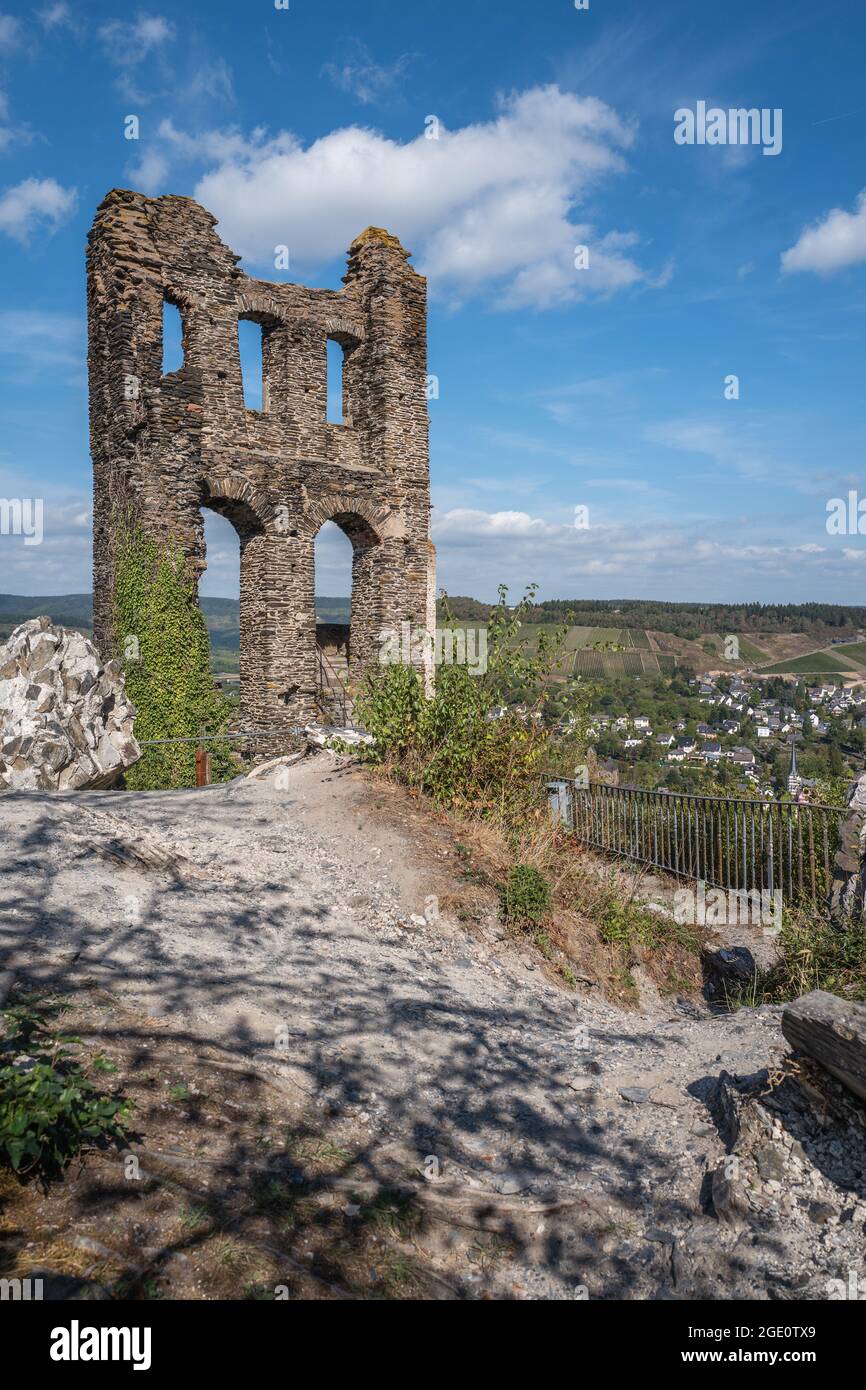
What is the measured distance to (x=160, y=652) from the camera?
53.0 ft

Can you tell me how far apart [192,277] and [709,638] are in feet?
145

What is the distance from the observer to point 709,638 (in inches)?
2141

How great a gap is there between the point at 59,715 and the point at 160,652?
482cm

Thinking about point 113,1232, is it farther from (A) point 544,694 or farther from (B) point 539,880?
(A) point 544,694

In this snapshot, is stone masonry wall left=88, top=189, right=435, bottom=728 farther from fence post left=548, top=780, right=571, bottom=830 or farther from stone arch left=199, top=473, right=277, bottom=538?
fence post left=548, top=780, right=571, bottom=830

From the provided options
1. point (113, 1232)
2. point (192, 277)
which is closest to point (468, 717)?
point (113, 1232)

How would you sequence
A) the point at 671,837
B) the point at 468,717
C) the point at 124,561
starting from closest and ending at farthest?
the point at 468,717 → the point at 671,837 → the point at 124,561

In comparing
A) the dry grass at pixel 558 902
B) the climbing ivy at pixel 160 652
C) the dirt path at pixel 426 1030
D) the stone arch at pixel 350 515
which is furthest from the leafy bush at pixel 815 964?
the stone arch at pixel 350 515

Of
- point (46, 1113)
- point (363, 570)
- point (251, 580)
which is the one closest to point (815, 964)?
point (46, 1113)

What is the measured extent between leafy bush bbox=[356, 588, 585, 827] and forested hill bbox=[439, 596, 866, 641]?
42.9 meters

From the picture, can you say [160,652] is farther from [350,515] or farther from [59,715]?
[350,515]

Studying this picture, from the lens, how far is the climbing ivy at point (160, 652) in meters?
16.0

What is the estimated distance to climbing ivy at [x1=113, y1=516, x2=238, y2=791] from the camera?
16.0 metres

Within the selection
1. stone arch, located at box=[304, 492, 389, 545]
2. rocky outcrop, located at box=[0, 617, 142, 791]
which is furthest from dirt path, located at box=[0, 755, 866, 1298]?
stone arch, located at box=[304, 492, 389, 545]
